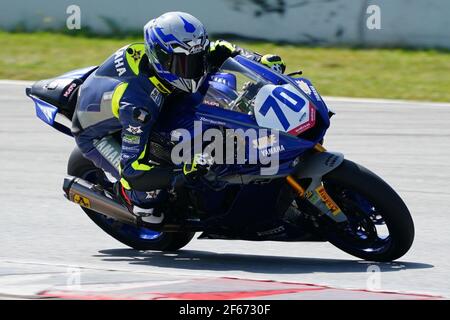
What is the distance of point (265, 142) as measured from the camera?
6461mm

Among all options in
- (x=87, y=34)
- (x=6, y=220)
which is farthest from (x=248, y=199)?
(x=87, y=34)

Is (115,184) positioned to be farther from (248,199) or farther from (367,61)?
(367,61)

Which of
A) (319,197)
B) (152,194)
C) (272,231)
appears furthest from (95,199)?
(319,197)

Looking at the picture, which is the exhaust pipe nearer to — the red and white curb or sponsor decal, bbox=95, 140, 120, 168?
sponsor decal, bbox=95, 140, 120, 168

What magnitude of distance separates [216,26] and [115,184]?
10.4m

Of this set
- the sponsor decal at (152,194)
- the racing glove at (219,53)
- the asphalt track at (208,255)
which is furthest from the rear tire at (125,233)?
the racing glove at (219,53)

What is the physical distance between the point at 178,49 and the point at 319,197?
3.81 ft

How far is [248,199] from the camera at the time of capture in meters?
6.67

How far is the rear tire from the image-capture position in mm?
7371

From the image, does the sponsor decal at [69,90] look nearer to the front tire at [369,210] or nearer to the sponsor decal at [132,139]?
the sponsor decal at [132,139]

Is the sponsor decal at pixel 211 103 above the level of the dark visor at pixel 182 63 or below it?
below

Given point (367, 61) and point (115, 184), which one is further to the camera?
point (367, 61)

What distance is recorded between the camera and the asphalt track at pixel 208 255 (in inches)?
231

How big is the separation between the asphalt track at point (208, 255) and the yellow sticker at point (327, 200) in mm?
354
